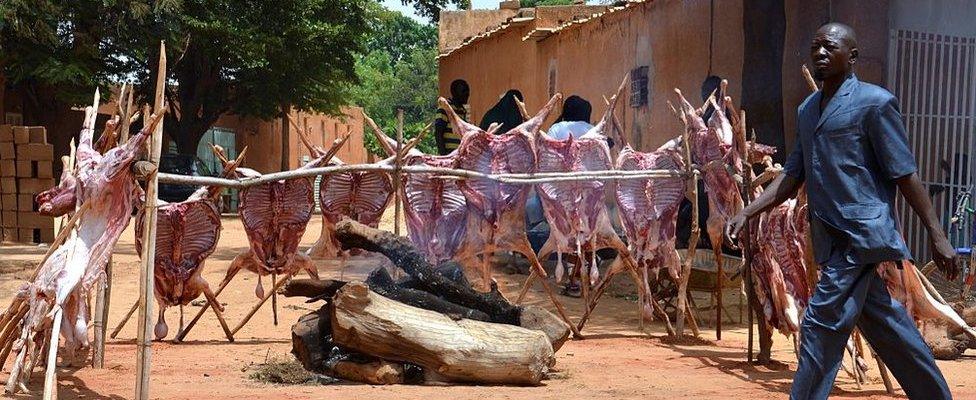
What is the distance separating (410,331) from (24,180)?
1329 centimetres

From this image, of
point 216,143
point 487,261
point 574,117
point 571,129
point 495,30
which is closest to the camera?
point 487,261

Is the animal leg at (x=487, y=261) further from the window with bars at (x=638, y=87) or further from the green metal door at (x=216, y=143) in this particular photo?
the green metal door at (x=216, y=143)

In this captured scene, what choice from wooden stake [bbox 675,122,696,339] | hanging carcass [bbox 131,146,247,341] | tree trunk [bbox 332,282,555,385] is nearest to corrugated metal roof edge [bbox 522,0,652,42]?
wooden stake [bbox 675,122,696,339]

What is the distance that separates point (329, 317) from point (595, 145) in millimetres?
2661

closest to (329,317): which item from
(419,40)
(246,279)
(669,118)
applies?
(246,279)

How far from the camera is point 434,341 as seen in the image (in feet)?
21.9

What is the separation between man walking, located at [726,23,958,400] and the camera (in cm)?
491

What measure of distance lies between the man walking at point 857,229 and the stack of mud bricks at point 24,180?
1499 cm

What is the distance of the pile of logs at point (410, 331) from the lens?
662cm

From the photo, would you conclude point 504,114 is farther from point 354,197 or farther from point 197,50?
point 197,50

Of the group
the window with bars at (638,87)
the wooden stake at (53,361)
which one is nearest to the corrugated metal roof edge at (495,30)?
the window with bars at (638,87)

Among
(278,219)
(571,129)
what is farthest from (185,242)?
(571,129)

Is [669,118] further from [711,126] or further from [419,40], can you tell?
[419,40]

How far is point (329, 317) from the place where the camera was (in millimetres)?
6930
